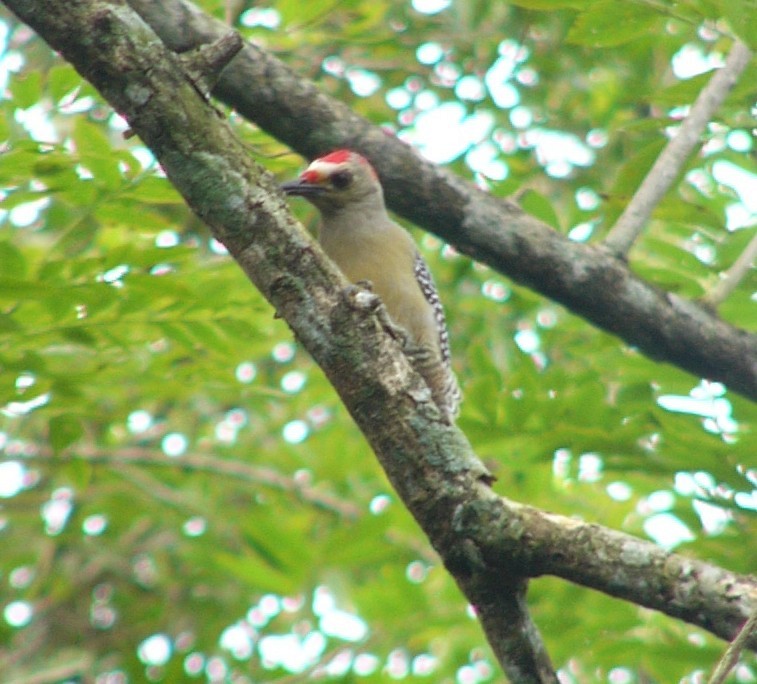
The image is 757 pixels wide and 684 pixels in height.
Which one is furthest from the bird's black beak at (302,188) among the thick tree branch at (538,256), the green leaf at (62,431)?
the green leaf at (62,431)

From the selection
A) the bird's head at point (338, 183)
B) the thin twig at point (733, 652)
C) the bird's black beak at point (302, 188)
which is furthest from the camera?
the bird's black beak at point (302, 188)

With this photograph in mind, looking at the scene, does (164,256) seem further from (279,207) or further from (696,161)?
(696,161)

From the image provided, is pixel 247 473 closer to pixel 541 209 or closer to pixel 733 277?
pixel 541 209

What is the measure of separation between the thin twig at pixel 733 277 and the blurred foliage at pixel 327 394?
0.22ft

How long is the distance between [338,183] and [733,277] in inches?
73.6

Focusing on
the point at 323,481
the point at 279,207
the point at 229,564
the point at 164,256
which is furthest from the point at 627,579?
the point at 323,481

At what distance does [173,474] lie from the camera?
23.5ft

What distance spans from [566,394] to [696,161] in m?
1.40

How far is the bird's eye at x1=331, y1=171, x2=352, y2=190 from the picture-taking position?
17.5ft

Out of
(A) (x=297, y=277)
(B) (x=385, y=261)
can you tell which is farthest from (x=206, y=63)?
(B) (x=385, y=261)

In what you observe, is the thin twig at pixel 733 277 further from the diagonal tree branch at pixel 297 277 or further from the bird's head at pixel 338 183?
the diagonal tree branch at pixel 297 277

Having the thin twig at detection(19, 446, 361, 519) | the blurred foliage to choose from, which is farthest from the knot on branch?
the thin twig at detection(19, 446, 361, 519)

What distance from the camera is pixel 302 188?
219 inches

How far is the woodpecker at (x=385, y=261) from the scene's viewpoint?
18.4 ft
